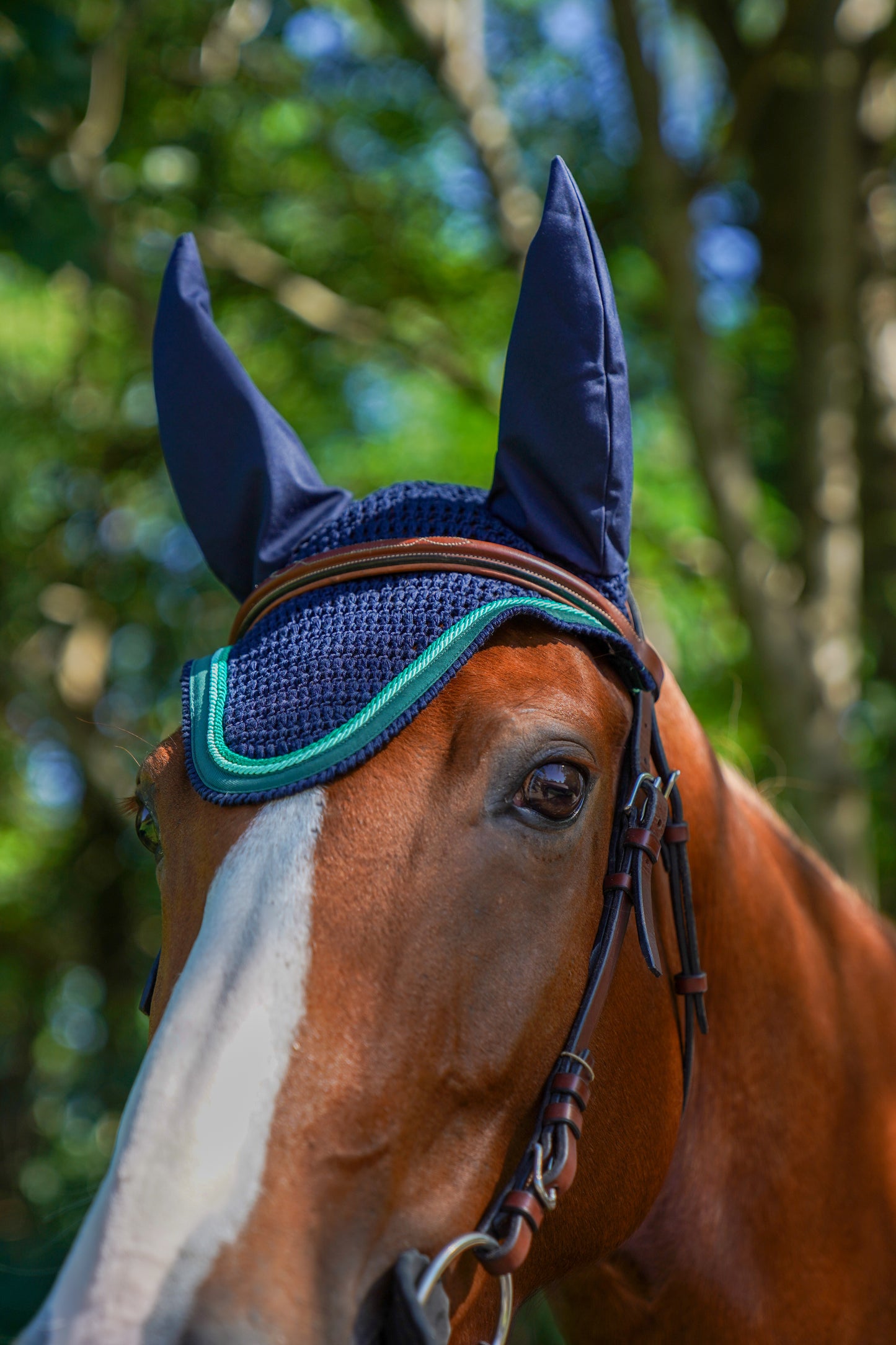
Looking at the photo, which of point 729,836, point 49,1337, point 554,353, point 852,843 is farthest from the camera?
point 852,843

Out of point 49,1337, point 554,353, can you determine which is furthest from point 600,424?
point 49,1337

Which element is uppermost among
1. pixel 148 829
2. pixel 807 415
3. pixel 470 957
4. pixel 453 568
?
pixel 807 415

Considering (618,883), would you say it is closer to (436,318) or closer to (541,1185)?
(541,1185)

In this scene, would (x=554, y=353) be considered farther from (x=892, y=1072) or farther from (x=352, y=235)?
(x=352, y=235)

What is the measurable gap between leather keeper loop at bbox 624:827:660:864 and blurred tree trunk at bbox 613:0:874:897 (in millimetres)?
3259

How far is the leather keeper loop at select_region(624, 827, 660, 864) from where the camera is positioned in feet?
5.72

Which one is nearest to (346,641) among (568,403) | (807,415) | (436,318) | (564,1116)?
(568,403)

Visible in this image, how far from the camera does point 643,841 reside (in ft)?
5.72

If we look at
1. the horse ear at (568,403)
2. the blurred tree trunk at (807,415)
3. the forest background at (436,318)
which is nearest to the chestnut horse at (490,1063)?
the horse ear at (568,403)

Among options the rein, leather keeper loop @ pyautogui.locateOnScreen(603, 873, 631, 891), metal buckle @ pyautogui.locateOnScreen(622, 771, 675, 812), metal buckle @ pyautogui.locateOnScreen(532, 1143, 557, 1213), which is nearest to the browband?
the rein

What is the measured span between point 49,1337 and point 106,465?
9.51m

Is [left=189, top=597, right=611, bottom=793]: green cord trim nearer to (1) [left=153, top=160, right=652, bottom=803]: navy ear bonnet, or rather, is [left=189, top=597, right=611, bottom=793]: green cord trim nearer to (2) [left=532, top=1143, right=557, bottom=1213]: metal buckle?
(1) [left=153, top=160, right=652, bottom=803]: navy ear bonnet

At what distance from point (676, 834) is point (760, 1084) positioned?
1.96 feet

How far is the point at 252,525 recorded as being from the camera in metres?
2.20
